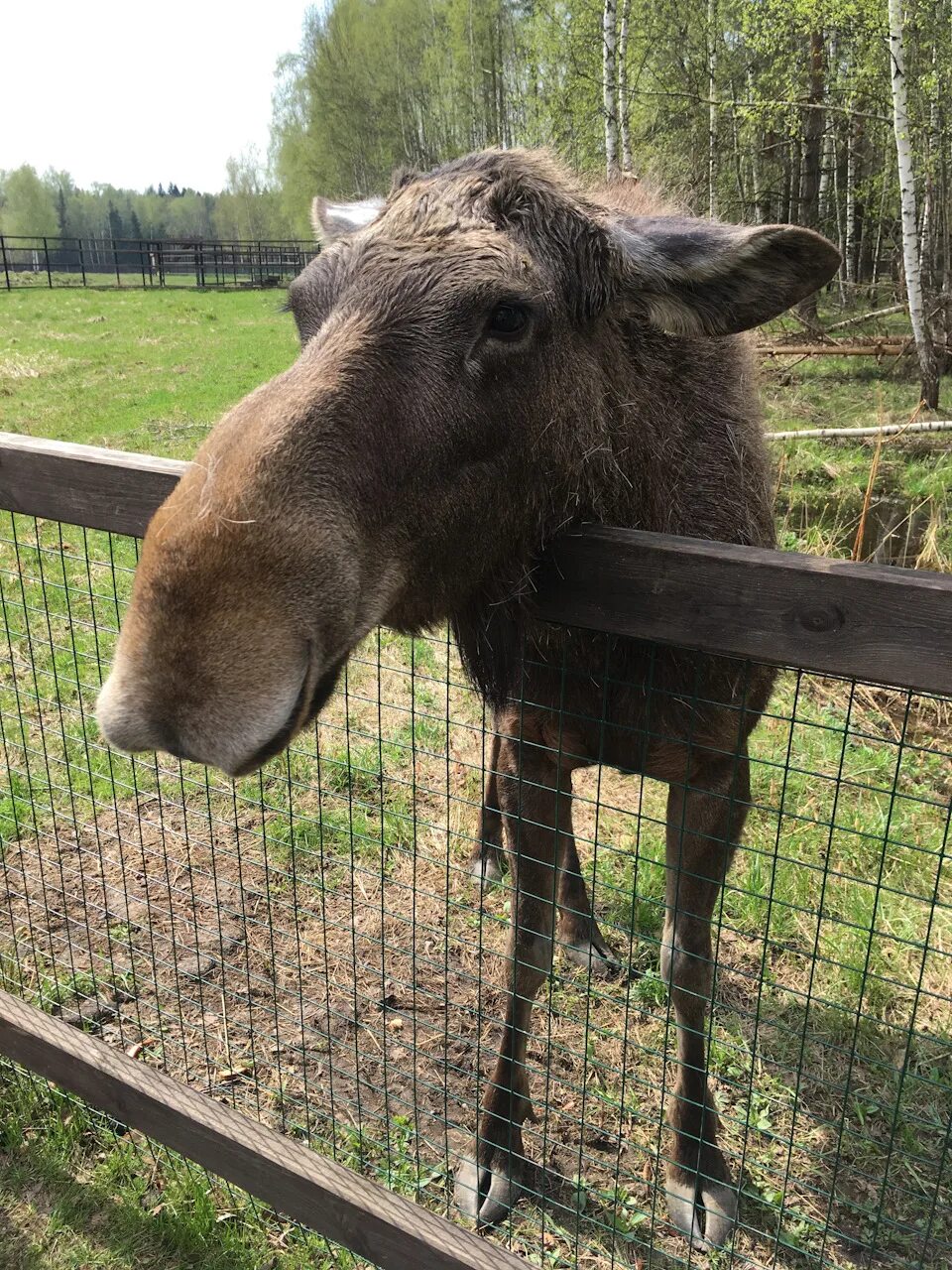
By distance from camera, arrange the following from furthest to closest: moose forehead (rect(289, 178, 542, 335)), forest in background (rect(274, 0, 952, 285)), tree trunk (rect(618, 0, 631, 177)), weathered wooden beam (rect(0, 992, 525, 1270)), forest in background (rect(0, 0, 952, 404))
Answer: tree trunk (rect(618, 0, 631, 177))
forest in background (rect(274, 0, 952, 285))
forest in background (rect(0, 0, 952, 404))
weathered wooden beam (rect(0, 992, 525, 1270))
moose forehead (rect(289, 178, 542, 335))

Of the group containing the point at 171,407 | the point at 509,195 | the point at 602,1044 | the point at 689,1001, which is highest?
the point at 509,195

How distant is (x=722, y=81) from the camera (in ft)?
76.8

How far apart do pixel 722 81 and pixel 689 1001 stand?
26141mm

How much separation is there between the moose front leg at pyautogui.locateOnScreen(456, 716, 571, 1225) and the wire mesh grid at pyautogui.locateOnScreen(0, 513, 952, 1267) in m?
0.07

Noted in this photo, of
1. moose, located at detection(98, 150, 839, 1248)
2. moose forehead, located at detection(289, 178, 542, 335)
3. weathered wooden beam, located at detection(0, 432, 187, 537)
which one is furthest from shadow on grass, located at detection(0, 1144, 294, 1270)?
moose forehead, located at detection(289, 178, 542, 335)

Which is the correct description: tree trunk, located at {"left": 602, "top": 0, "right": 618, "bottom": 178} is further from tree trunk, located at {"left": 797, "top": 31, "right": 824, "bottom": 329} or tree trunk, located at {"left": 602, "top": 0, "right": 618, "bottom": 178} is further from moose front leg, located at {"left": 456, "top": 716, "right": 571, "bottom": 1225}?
moose front leg, located at {"left": 456, "top": 716, "right": 571, "bottom": 1225}

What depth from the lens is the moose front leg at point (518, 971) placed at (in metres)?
2.75

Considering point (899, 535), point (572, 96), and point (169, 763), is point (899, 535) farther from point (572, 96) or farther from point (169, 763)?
point (572, 96)

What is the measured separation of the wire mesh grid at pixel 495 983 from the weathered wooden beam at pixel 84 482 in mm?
232

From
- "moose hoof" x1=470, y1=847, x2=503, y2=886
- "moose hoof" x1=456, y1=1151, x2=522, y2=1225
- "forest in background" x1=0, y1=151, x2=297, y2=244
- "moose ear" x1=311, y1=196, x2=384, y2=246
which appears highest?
"forest in background" x1=0, y1=151, x2=297, y2=244

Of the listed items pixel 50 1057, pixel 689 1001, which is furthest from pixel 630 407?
pixel 50 1057

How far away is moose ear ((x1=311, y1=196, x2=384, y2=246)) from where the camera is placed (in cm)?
256

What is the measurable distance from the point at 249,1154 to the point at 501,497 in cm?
195

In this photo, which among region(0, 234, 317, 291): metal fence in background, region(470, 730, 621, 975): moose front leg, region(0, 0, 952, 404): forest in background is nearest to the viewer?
region(470, 730, 621, 975): moose front leg
